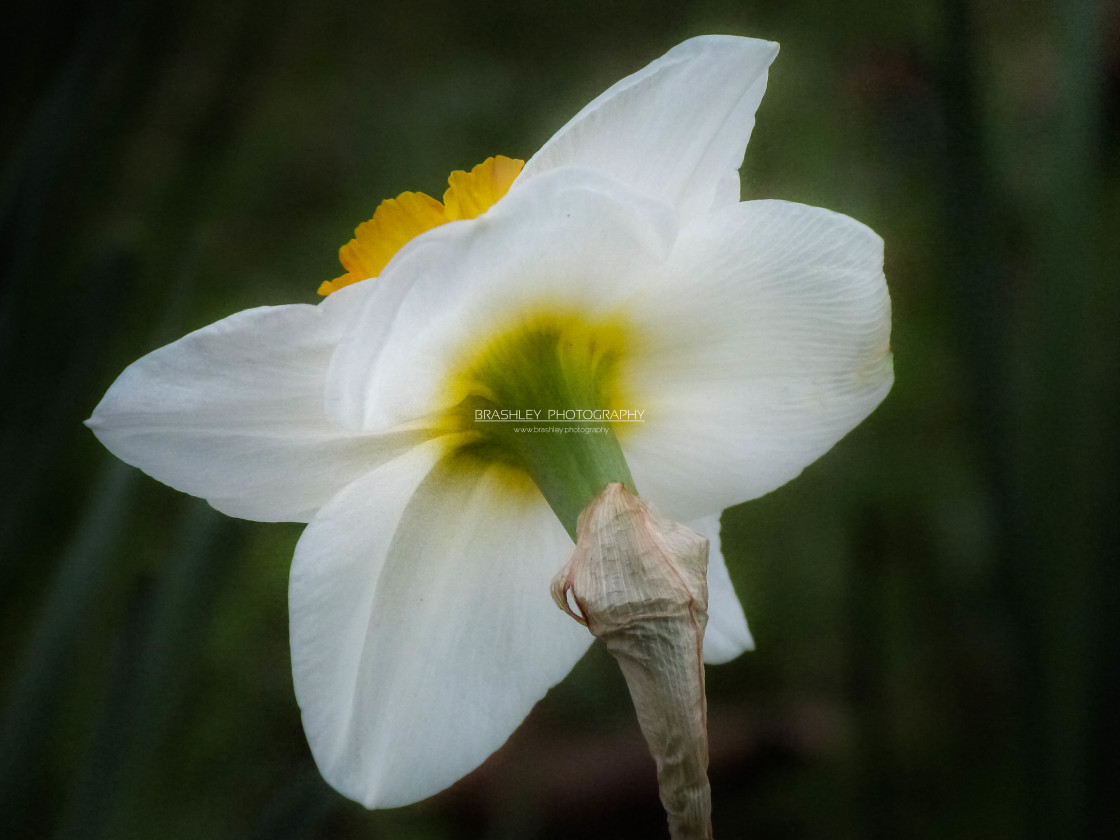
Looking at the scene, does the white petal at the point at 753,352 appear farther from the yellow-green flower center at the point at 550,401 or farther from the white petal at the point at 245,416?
the white petal at the point at 245,416

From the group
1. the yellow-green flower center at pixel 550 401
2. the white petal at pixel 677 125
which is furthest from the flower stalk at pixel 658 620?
the white petal at pixel 677 125

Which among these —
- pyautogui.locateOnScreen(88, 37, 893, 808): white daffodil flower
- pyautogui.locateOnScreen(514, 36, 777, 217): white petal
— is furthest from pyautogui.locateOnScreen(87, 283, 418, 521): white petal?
pyautogui.locateOnScreen(514, 36, 777, 217): white petal

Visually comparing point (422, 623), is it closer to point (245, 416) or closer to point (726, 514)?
point (245, 416)

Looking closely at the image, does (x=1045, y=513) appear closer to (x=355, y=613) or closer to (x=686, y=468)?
(x=686, y=468)

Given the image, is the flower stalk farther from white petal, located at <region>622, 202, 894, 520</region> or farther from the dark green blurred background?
the dark green blurred background

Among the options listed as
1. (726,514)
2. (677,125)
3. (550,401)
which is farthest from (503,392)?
(726,514)
